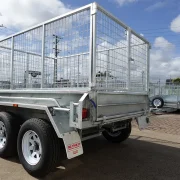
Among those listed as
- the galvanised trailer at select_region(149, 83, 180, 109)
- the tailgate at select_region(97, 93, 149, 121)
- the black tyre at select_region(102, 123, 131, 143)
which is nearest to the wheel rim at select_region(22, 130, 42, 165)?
the tailgate at select_region(97, 93, 149, 121)

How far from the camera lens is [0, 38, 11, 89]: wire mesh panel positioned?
206 inches

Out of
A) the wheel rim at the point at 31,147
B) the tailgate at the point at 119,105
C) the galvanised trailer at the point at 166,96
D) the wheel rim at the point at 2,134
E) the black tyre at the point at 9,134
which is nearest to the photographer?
the tailgate at the point at 119,105

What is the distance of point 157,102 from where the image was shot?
14.3 meters

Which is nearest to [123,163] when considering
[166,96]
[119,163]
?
[119,163]

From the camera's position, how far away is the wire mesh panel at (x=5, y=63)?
17.2 feet

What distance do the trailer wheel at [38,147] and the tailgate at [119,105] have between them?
830 millimetres

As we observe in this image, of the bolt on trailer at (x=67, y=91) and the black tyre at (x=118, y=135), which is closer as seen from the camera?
the bolt on trailer at (x=67, y=91)

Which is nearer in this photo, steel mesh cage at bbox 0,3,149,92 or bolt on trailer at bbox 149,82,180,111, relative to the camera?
steel mesh cage at bbox 0,3,149,92

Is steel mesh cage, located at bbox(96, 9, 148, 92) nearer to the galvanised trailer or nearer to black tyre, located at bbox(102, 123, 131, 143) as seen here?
black tyre, located at bbox(102, 123, 131, 143)

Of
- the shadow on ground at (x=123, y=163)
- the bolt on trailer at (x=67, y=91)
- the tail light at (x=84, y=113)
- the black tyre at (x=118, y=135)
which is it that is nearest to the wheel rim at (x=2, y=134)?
the bolt on trailer at (x=67, y=91)

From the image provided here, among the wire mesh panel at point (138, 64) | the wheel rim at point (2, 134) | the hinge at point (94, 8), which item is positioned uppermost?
the hinge at point (94, 8)

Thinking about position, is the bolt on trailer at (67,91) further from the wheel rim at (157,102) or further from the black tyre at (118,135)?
the wheel rim at (157,102)

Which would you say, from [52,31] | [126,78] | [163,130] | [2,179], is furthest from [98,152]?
[163,130]

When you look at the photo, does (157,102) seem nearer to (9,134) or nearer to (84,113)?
(9,134)
